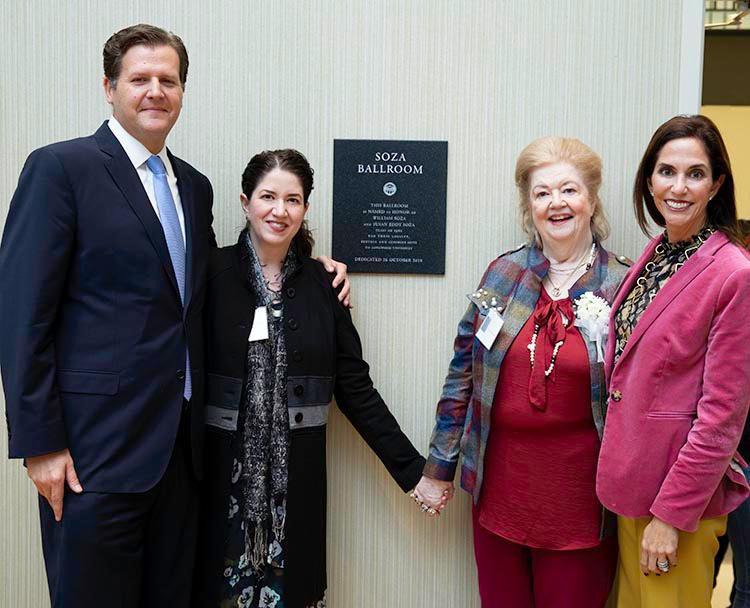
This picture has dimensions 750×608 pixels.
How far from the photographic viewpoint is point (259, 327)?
7.01 ft

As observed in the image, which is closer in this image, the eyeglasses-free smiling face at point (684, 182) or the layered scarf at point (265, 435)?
the eyeglasses-free smiling face at point (684, 182)

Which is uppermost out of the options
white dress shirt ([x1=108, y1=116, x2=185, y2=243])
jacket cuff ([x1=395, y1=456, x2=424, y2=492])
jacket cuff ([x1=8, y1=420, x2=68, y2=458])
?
white dress shirt ([x1=108, y1=116, x2=185, y2=243])

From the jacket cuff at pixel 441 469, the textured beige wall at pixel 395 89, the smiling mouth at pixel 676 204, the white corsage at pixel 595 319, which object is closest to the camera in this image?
the smiling mouth at pixel 676 204

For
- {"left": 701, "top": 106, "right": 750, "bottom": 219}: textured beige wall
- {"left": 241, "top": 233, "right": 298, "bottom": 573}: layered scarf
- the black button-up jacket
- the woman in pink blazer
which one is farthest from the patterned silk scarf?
{"left": 701, "top": 106, "right": 750, "bottom": 219}: textured beige wall

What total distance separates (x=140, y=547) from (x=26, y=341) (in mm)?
617

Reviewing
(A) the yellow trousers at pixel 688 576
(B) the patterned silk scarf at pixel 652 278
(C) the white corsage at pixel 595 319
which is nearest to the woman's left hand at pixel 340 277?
(C) the white corsage at pixel 595 319

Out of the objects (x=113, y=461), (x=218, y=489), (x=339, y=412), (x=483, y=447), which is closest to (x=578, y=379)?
(x=483, y=447)

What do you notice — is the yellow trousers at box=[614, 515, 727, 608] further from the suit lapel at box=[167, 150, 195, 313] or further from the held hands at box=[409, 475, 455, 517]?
the suit lapel at box=[167, 150, 195, 313]

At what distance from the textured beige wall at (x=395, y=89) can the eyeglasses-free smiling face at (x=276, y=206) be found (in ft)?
1.28

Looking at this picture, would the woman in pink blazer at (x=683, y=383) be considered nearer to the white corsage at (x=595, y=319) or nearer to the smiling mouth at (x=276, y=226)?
the white corsage at (x=595, y=319)

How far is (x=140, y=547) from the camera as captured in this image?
1906mm

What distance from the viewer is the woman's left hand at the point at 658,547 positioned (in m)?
1.78

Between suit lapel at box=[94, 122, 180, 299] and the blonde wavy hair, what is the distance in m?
1.09

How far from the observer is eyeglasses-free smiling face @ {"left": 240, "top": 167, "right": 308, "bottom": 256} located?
2127mm
